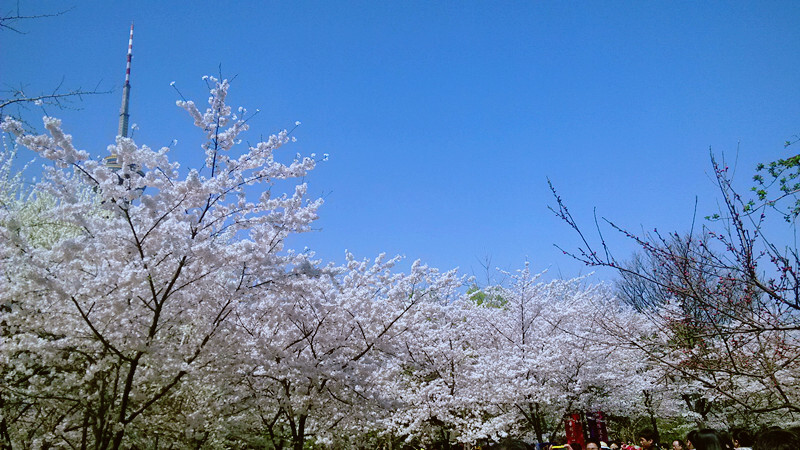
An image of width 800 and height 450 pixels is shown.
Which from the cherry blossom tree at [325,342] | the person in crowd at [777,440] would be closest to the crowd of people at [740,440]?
the person in crowd at [777,440]

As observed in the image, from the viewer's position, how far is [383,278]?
8312 millimetres

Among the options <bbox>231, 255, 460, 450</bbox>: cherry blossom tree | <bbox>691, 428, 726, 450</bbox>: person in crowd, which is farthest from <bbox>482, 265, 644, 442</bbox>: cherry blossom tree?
<bbox>691, 428, 726, 450</bbox>: person in crowd

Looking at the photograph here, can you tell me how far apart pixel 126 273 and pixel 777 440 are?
6200 mm

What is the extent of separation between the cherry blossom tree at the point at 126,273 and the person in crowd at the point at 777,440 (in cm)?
514

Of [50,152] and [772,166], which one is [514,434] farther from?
[50,152]

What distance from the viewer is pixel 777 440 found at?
4.27 metres

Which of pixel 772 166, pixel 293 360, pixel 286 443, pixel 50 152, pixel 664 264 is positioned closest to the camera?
pixel 664 264

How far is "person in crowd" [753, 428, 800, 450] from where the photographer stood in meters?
4.18

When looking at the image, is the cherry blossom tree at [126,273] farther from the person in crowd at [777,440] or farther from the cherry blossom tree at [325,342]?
the person in crowd at [777,440]

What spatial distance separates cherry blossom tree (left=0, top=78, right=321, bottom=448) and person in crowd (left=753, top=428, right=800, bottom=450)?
16.9 feet

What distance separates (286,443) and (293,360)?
15.8 feet

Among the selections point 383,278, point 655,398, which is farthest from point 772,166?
point 655,398

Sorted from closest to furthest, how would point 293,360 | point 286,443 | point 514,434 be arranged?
point 293,360, point 286,443, point 514,434

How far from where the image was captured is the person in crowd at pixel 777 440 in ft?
13.7
